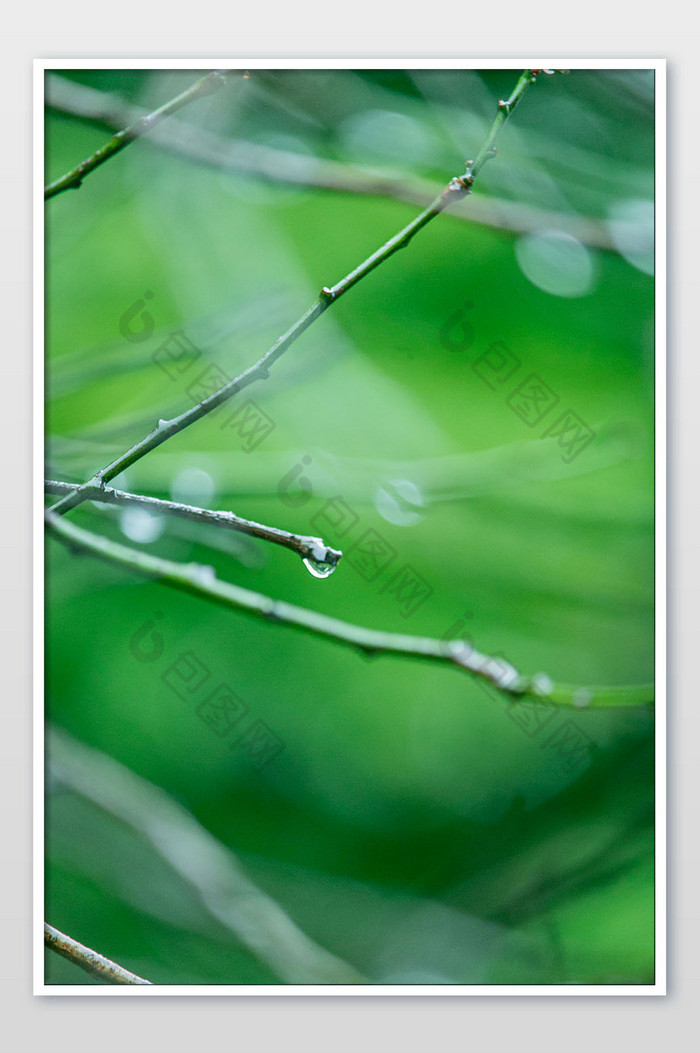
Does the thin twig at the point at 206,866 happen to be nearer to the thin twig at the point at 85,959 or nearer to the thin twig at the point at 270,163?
the thin twig at the point at 85,959

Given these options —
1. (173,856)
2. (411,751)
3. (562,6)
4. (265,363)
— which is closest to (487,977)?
(411,751)

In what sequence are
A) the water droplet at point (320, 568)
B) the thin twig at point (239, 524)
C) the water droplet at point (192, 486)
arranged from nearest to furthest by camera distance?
the thin twig at point (239, 524)
the water droplet at point (320, 568)
the water droplet at point (192, 486)

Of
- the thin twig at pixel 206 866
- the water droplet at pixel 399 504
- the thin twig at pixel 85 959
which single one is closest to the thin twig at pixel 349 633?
the water droplet at pixel 399 504

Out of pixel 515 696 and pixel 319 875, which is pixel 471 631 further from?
pixel 319 875

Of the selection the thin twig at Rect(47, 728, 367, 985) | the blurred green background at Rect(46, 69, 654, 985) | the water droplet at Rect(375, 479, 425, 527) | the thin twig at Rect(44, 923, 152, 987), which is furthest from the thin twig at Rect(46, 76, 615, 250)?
the thin twig at Rect(44, 923, 152, 987)

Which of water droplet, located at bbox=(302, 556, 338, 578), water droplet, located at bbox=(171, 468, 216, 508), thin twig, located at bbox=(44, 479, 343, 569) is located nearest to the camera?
thin twig, located at bbox=(44, 479, 343, 569)

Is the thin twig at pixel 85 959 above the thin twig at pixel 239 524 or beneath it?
beneath

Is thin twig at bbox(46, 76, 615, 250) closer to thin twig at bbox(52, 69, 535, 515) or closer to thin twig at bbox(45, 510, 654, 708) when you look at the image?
Result: thin twig at bbox(52, 69, 535, 515)

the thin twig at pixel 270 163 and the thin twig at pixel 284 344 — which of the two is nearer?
the thin twig at pixel 284 344
